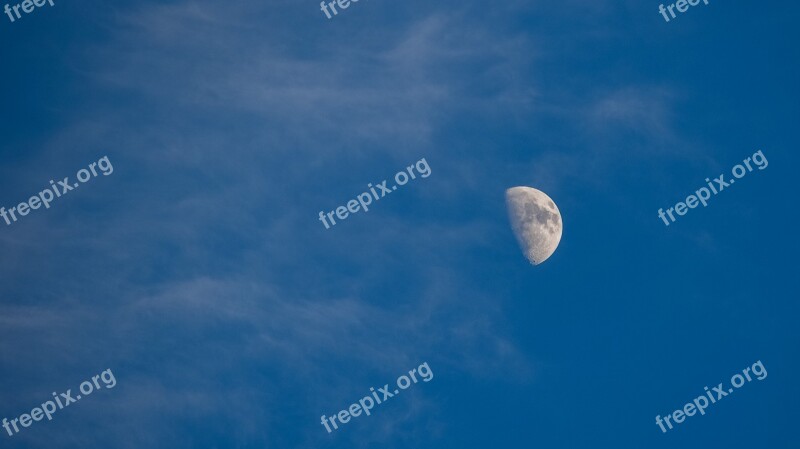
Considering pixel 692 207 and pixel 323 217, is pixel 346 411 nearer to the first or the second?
pixel 323 217

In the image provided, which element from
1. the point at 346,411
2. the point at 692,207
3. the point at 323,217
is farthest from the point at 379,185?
the point at 692,207

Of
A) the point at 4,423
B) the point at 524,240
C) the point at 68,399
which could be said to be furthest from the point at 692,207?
the point at 4,423

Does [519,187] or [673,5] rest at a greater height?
[673,5]

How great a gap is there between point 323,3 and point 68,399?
38.4 m

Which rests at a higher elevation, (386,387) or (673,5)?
(673,5)

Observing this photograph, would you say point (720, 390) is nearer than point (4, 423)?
No

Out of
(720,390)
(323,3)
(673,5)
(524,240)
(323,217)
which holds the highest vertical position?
(323,3)

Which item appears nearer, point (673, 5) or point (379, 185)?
point (379, 185)

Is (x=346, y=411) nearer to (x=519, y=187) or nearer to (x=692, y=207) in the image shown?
(x=519, y=187)

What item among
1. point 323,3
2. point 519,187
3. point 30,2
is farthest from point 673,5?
point 30,2

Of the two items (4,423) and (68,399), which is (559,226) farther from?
(4,423)

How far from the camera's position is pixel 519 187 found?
82.3 meters

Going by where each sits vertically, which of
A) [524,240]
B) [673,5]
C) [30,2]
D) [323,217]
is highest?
[30,2]

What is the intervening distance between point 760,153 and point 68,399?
2421 inches
